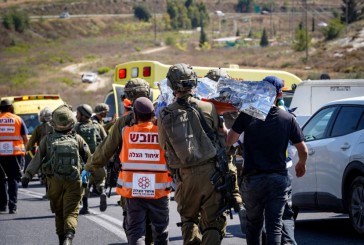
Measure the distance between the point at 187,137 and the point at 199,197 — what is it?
0.52 m

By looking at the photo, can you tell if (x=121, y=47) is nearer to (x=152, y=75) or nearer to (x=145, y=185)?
(x=152, y=75)

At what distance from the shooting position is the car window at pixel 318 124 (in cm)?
1175

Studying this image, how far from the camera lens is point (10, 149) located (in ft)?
50.3

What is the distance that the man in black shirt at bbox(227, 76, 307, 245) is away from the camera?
8.26m

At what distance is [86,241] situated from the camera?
11.8 meters

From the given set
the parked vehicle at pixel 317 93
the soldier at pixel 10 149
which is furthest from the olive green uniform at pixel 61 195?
the parked vehicle at pixel 317 93

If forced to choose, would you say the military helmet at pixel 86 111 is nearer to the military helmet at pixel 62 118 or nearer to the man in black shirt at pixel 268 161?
the military helmet at pixel 62 118

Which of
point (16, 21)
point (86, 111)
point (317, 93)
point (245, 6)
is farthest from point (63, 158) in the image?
point (245, 6)

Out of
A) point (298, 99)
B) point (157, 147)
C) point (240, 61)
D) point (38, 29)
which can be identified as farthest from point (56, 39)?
point (157, 147)

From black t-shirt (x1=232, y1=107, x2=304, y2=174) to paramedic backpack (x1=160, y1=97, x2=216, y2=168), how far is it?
0.43 m

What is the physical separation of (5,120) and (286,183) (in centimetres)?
796

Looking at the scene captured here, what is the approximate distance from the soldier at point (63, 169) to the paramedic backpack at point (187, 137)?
2.72m

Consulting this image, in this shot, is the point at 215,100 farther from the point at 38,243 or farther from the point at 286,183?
the point at 38,243

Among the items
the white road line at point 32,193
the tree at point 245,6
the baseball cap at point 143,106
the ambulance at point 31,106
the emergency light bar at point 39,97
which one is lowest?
the tree at point 245,6
